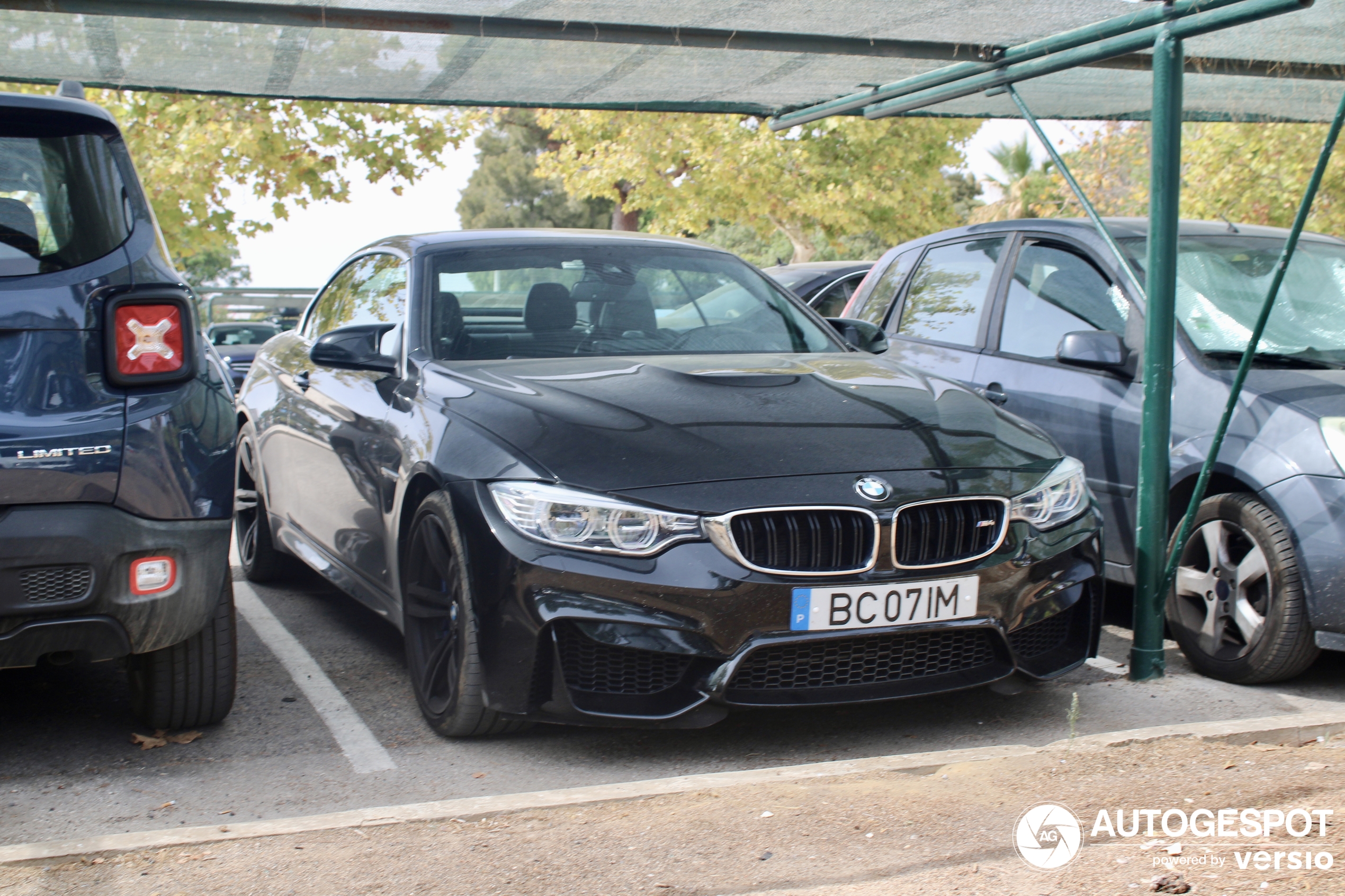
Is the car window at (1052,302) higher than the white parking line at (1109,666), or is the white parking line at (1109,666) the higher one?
the car window at (1052,302)

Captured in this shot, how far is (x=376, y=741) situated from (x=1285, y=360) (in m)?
3.60

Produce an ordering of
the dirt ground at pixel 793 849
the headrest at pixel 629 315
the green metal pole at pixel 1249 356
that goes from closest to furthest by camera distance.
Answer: the dirt ground at pixel 793 849, the green metal pole at pixel 1249 356, the headrest at pixel 629 315

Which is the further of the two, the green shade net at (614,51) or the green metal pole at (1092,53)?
the green shade net at (614,51)

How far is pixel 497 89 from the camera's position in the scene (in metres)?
7.14

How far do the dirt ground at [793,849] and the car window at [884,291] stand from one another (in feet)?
12.6

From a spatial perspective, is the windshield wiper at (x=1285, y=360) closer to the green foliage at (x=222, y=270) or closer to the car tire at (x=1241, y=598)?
the car tire at (x=1241, y=598)

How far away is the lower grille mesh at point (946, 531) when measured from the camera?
3.77m

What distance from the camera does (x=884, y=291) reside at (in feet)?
23.6

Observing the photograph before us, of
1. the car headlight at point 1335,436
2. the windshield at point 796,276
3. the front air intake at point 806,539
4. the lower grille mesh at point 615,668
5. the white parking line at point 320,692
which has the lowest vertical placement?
the white parking line at point 320,692

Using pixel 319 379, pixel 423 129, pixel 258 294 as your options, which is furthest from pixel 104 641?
pixel 258 294

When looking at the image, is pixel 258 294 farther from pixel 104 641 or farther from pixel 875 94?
pixel 104 641

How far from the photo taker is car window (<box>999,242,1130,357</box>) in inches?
222

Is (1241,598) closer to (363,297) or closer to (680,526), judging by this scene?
(680,526)

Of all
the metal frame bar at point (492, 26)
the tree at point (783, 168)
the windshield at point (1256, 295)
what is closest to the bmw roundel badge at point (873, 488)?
the windshield at point (1256, 295)
